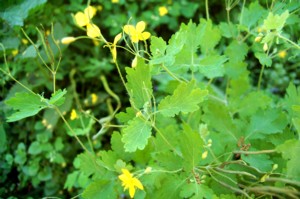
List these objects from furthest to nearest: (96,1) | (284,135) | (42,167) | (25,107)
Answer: (96,1) → (42,167) → (284,135) → (25,107)

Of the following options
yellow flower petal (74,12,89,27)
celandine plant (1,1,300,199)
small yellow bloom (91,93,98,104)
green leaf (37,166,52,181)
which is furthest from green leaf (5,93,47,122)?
small yellow bloom (91,93,98,104)

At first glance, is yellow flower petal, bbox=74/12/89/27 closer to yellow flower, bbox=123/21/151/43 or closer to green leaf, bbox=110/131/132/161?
yellow flower, bbox=123/21/151/43

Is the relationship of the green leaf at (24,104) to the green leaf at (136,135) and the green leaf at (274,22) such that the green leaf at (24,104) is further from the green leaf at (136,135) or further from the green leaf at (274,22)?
the green leaf at (274,22)

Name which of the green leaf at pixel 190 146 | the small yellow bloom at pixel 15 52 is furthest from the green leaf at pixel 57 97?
the small yellow bloom at pixel 15 52

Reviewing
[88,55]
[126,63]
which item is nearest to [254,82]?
[126,63]

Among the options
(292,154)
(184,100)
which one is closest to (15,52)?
(184,100)

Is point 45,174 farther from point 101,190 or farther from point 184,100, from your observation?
point 184,100

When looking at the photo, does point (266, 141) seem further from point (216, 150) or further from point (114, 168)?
point (114, 168)
